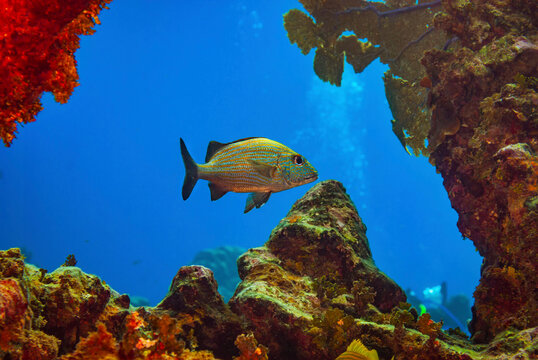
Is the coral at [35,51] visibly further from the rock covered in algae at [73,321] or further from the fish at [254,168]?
the fish at [254,168]

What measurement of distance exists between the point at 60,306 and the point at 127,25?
95.7 metres

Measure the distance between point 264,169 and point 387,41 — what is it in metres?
6.31

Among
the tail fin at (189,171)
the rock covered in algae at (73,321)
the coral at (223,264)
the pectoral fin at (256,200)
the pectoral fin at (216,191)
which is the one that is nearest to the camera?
the rock covered in algae at (73,321)

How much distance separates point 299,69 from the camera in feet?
366

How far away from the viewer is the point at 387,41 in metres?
7.39

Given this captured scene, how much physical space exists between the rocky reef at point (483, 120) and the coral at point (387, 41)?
0.08 feet

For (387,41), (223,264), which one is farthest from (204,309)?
(223,264)

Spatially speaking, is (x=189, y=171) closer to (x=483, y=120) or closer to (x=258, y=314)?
(x=258, y=314)

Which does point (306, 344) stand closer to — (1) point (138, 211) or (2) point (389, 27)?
(2) point (389, 27)

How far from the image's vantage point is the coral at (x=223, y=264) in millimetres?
28567

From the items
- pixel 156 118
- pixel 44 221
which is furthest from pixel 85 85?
pixel 44 221

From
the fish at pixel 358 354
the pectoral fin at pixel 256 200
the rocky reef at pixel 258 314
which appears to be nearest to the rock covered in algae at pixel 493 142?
the rocky reef at pixel 258 314

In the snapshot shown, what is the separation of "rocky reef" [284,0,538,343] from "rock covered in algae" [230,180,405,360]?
1.30 meters

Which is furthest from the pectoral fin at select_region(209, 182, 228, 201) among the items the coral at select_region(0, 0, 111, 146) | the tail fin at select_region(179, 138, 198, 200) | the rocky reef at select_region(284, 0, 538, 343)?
the rocky reef at select_region(284, 0, 538, 343)
